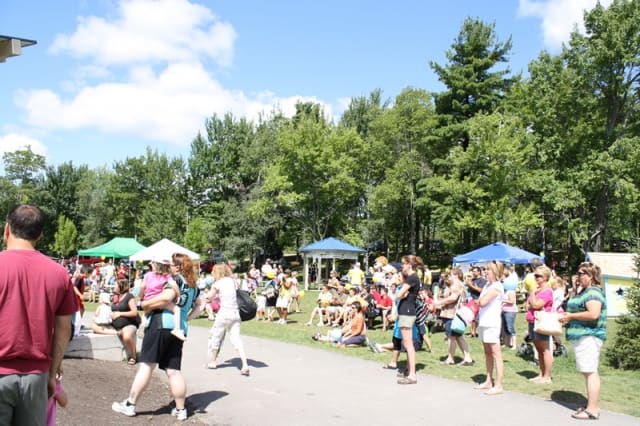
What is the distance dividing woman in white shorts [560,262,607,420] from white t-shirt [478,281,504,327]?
1098 mm

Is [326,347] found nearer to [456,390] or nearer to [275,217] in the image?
[456,390]

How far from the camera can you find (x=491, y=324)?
730 cm

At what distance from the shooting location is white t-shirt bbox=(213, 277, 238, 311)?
26.7 ft

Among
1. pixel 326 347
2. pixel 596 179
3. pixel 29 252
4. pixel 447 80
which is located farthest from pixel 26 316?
pixel 447 80

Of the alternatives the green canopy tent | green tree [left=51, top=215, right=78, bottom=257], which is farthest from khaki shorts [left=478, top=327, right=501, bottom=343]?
green tree [left=51, top=215, right=78, bottom=257]

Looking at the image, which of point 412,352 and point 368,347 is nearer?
point 412,352

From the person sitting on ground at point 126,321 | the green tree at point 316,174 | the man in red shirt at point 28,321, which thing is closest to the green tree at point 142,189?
the green tree at point 316,174

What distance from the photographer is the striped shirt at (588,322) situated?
20.3ft

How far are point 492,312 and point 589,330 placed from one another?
4.64ft

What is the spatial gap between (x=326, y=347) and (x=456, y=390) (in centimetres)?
410

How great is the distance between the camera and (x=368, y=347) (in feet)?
36.2

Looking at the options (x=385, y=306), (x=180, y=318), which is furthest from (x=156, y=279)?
(x=385, y=306)

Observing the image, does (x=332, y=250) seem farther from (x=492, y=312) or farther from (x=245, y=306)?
(x=492, y=312)

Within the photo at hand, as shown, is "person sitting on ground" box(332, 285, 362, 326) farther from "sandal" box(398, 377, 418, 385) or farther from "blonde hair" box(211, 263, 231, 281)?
"sandal" box(398, 377, 418, 385)
